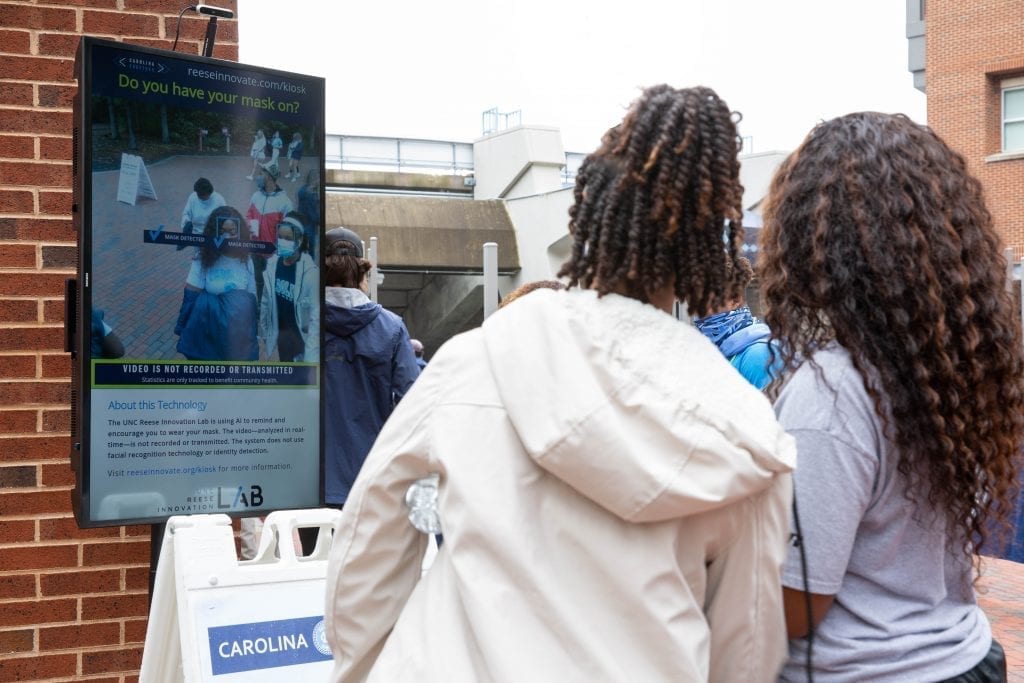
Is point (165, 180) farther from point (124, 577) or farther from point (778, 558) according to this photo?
point (778, 558)

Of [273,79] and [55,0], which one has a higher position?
[55,0]

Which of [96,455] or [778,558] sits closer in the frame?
[778,558]

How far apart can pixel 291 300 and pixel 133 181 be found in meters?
0.61

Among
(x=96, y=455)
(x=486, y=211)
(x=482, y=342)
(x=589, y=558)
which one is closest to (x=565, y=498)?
(x=589, y=558)

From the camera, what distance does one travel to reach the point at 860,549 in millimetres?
1774

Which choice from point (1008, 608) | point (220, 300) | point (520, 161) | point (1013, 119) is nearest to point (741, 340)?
point (220, 300)

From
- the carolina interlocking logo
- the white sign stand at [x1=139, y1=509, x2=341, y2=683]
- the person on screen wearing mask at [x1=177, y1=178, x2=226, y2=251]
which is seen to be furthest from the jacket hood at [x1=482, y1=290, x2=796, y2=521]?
the person on screen wearing mask at [x1=177, y1=178, x2=226, y2=251]

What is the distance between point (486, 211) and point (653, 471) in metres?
21.0

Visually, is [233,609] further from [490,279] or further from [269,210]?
[490,279]

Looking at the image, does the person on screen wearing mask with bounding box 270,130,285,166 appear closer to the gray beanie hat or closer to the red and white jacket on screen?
the red and white jacket on screen

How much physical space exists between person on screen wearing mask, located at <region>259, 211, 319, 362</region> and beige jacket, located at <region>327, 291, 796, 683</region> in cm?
199

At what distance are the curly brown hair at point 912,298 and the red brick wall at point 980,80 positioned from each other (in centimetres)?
2441

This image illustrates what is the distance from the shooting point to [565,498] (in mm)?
1627

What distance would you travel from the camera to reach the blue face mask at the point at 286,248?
12.0ft
